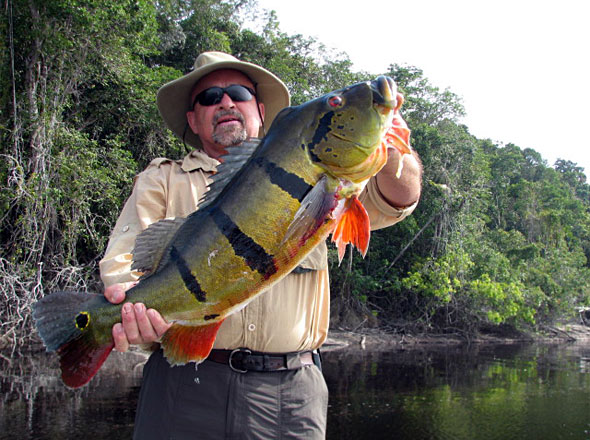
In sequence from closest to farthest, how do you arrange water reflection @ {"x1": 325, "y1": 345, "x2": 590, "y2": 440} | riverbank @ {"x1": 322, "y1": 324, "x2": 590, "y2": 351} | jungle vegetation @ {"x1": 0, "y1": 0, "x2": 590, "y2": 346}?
water reflection @ {"x1": 325, "y1": 345, "x2": 590, "y2": 440} → jungle vegetation @ {"x1": 0, "y1": 0, "x2": 590, "y2": 346} → riverbank @ {"x1": 322, "y1": 324, "x2": 590, "y2": 351}

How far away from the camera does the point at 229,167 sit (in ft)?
6.00

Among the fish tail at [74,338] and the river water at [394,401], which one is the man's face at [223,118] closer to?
the fish tail at [74,338]

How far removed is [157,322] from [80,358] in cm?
31

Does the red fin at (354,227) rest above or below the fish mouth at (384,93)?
below

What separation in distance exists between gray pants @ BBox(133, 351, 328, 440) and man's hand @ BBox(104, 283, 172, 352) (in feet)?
1.47

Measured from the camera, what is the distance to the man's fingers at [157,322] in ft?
5.69

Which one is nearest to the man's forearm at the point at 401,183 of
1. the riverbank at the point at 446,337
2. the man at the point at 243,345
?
the man at the point at 243,345

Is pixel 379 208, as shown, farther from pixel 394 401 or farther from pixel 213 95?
pixel 394 401

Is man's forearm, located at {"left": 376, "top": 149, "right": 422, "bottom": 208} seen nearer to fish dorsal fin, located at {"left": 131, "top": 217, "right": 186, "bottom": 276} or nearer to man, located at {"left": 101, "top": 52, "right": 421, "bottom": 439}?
man, located at {"left": 101, "top": 52, "right": 421, "bottom": 439}

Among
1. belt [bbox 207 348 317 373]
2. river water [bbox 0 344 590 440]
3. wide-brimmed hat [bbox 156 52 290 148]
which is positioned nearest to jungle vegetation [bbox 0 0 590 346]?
river water [bbox 0 344 590 440]

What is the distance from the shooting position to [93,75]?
13.4 meters

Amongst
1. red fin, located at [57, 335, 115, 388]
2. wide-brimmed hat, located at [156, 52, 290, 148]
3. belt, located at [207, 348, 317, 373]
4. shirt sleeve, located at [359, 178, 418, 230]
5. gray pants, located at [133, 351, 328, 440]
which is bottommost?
gray pants, located at [133, 351, 328, 440]

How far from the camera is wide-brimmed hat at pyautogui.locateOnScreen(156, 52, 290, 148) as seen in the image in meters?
2.66

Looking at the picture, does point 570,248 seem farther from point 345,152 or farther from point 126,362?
point 345,152
